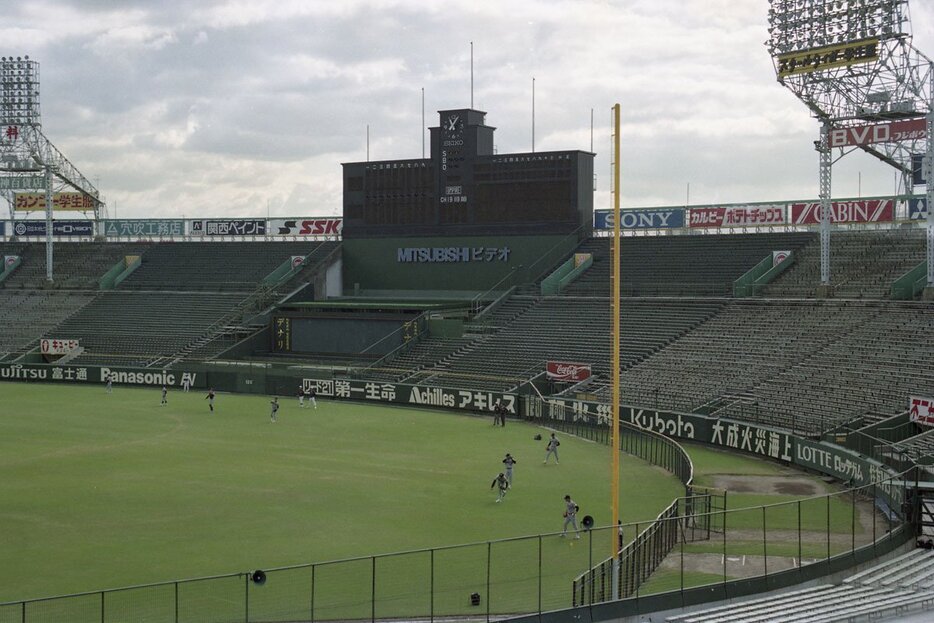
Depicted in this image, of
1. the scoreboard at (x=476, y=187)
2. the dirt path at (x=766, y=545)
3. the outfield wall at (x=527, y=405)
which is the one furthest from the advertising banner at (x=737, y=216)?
the dirt path at (x=766, y=545)

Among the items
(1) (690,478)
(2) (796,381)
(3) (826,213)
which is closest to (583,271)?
(3) (826,213)

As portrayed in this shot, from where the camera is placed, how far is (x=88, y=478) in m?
35.6

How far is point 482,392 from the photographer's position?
55.8m

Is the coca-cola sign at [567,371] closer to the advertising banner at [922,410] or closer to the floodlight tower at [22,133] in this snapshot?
the advertising banner at [922,410]

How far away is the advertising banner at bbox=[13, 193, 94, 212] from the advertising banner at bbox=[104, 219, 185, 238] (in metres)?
2.68

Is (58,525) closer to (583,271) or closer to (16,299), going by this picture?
(583,271)

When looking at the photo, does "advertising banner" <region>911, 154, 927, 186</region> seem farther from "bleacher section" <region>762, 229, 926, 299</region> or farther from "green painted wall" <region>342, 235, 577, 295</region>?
"green painted wall" <region>342, 235, 577, 295</region>

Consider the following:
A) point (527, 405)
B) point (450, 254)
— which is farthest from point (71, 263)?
point (527, 405)

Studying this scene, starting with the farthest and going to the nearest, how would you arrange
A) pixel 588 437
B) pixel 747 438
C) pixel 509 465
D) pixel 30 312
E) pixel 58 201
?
pixel 58 201
pixel 30 312
pixel 588 437
pixel 747 438
pixel 509 465

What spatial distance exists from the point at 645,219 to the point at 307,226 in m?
29.1

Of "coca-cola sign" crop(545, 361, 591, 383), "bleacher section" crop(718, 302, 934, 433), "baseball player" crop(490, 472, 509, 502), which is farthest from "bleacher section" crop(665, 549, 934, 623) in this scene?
"coca-cola sign" crop(545, 361, 591, 383)

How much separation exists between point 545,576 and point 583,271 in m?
50.5

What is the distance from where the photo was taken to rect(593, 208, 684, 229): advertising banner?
72562 mm

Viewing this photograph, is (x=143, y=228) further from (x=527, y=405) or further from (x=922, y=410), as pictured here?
(x=922, y=410)
